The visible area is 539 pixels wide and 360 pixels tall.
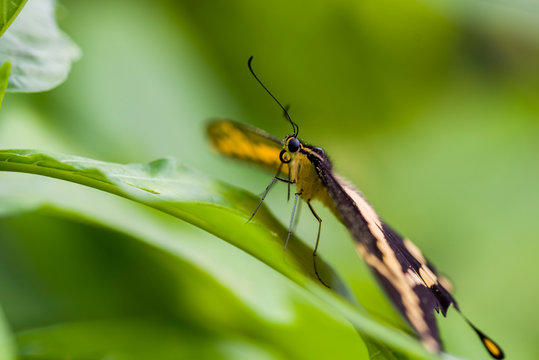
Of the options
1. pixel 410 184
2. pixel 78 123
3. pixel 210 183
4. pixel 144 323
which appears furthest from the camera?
pixel 410 184

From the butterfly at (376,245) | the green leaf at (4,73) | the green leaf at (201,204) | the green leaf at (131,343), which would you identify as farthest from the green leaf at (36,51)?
the green leaf at (131,343)

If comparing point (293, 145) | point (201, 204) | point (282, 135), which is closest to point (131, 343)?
point (201, 204)

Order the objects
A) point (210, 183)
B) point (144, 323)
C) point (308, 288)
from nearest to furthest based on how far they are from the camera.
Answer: point (308, 288)
point (210, 183)
point (144, 323)

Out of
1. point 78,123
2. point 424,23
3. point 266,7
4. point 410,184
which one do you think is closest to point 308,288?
point 78,123

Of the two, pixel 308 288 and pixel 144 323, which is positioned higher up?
pixel 144 323

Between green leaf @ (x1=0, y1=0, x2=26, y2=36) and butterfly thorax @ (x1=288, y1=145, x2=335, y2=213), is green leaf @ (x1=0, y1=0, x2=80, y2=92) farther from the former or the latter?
butterfly thorax @ (x1=288, y1=145, x2=335, y2=213)

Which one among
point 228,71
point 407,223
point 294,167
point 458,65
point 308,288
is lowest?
point 308,288

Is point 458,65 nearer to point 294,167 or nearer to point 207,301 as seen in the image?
point 294,167

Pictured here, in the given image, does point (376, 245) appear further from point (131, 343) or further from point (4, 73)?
point (4, 73)
